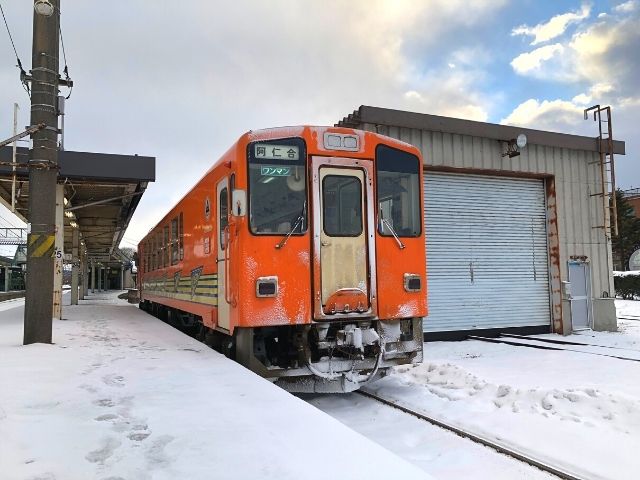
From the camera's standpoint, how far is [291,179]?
6.43 m

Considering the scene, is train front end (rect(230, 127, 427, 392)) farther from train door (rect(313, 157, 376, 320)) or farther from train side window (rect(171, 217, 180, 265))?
train side window (rect(171, 217, 180, 265))

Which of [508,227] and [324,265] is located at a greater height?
[508,227]

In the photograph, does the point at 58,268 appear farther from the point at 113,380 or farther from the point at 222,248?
the point at 113,380

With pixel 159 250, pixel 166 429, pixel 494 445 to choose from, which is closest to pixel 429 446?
pixel 494 445

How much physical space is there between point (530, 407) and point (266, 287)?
3200mm

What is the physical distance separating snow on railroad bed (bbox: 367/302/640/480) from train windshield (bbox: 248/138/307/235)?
258cm

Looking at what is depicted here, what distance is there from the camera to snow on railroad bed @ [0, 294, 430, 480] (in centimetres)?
298

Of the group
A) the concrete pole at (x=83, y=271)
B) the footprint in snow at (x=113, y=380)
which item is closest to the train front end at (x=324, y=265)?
the footprint in snow at (x=113, y=380)

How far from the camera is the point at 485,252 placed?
12805mm

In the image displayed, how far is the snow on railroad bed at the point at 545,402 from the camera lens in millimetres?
4766

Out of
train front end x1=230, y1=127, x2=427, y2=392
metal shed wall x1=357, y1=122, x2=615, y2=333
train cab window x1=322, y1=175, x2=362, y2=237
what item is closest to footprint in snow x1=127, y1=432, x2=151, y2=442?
train front end x1=230, y1=127, x2=427, y2=392

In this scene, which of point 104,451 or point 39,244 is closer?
point 104,451

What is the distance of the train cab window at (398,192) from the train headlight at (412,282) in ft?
1.71

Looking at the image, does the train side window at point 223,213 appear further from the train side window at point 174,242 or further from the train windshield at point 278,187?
the train side window at point 174,242
